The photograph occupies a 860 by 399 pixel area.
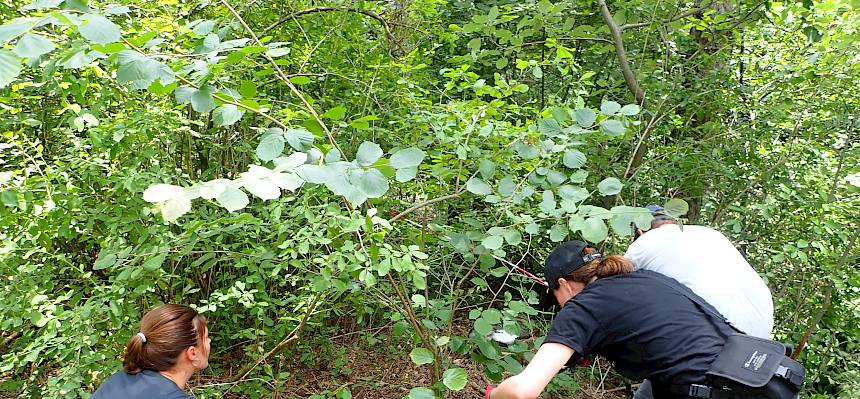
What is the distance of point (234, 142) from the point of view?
3793 mm

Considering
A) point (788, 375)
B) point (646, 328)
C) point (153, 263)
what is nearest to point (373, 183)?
point (646, 328)

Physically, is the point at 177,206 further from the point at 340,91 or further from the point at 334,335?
the point at 334,335

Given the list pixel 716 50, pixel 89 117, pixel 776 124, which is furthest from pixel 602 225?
pixel 716 50

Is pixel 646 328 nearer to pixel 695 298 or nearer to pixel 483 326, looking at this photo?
pixel 695 298

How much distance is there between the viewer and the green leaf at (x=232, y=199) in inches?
48.1

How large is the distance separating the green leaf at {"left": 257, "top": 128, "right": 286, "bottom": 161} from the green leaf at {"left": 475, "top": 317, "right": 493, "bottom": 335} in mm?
1095

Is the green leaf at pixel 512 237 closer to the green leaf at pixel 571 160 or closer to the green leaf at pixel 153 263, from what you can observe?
the green leaf at pixel 571 160

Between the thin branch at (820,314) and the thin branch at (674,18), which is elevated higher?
the thin branch at (674,18)

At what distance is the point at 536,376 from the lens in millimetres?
2068

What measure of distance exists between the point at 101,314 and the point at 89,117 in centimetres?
96

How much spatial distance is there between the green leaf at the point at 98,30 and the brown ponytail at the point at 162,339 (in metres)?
1.31

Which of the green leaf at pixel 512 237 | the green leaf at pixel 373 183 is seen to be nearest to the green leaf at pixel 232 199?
the green leaf at pixel 373 183

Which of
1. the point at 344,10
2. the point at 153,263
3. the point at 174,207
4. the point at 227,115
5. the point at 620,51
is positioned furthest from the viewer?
the point at 620,51

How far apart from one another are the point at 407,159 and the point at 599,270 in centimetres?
116
